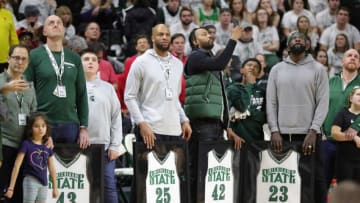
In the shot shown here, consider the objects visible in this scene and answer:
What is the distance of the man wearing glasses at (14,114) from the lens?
9.24m

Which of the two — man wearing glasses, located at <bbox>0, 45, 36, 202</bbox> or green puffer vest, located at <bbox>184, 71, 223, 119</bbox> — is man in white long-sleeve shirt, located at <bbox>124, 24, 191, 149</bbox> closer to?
green puffer vest, located at <bbox>184, 71, 223, 119</bbox>

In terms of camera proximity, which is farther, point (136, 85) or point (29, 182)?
point (136, 85)

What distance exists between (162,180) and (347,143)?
222 cm

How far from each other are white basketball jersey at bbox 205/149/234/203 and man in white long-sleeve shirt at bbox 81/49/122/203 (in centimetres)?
103

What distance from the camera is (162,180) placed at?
1038cm

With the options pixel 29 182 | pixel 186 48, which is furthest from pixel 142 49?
pixel 29 182

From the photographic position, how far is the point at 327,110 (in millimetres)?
10969

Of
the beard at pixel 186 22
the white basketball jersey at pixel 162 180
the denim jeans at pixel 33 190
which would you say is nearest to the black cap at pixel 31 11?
the beard at pixel 186 22

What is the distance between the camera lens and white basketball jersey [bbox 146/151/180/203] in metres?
10.3

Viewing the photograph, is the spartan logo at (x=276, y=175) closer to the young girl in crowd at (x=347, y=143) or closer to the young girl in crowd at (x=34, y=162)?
the young girl in crowd at (x=347, y=143)

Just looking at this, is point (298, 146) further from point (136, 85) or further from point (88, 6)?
point (88, 6)

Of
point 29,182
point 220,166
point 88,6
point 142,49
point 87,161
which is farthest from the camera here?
point 88,6

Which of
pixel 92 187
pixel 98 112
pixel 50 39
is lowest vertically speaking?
pixel 92 187

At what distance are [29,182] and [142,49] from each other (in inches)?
166
